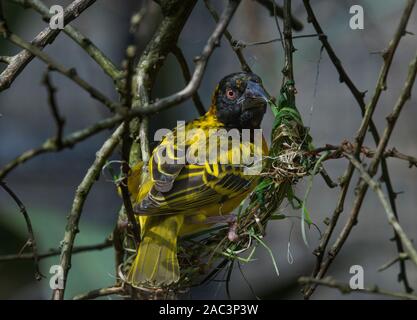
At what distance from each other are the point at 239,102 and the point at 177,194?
0.79 metres

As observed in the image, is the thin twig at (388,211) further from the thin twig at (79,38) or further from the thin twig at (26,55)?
the thin twig at (26,55)

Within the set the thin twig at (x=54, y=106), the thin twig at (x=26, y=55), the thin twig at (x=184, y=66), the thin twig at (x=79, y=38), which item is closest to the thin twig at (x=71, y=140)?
the thin twig at (x=54, y=106)

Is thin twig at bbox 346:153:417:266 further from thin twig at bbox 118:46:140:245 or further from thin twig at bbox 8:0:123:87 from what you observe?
thin twig at bbox 8:0:123:87

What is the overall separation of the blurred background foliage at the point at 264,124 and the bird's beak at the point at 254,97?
1482 mm

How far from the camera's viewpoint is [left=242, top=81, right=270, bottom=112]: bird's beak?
3980 mm

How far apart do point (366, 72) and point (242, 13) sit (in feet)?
4.95

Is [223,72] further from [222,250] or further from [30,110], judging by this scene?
[222,250]

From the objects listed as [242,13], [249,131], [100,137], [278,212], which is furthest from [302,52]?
[278,212]

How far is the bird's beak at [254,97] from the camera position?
3.98 metres

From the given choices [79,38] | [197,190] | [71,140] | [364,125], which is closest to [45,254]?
[197,190]

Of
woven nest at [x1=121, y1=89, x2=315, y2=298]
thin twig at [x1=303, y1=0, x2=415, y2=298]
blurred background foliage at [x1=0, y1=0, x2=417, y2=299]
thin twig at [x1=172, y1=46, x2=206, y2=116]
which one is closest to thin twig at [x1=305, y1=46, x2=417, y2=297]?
thin twig at [x1=303, y1=0, x2=415, y2=298]

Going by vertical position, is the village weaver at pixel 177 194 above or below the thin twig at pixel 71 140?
above

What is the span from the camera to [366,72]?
6965 mm
